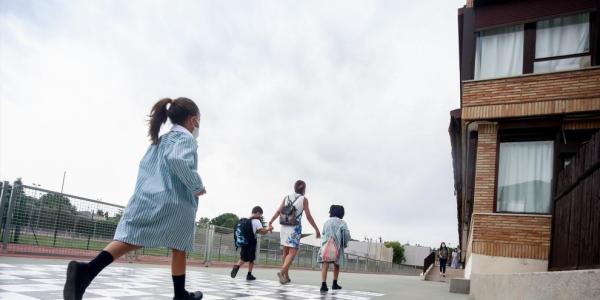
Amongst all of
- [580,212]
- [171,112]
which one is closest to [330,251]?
[580,212]

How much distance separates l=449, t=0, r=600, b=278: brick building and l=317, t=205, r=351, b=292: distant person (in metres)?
3.65

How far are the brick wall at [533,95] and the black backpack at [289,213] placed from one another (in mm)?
5164

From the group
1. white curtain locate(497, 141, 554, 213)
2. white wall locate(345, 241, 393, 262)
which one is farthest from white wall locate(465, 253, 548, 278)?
white wall locate(345, 241, 393, 262)

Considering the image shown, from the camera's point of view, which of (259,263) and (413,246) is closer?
(259,263)

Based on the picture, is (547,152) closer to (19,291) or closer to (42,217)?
(19,291)

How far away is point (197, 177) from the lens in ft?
11.3

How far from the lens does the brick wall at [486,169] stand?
10.3 metres

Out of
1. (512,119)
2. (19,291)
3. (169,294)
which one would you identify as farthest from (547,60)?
(19,291)

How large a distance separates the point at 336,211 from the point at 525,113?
16.3 feet

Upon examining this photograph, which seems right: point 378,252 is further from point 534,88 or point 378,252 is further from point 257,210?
point 257,210

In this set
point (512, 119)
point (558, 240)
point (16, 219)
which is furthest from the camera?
point (512, 119)

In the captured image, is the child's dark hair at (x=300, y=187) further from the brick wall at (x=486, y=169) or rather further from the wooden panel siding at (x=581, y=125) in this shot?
the wooden panel siding at (x=581, y=125)

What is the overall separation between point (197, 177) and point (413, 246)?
86.9 meters

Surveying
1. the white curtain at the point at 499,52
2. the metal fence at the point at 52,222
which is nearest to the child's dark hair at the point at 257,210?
the metal fence at the point at 52,222
